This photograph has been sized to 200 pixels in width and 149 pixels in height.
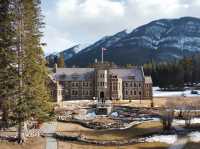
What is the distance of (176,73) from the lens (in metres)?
157

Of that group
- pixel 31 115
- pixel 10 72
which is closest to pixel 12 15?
pixel 10 72

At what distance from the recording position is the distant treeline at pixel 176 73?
157 metres

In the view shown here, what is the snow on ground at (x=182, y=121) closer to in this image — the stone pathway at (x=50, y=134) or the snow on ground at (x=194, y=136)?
the snow on ground at (x=194, y=136)

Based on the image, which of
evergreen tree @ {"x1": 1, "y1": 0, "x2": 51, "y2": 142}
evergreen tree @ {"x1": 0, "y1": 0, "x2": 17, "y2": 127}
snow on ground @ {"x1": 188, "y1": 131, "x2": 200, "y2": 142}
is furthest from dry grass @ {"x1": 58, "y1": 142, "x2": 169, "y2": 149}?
evergreen tree @ {"x1": 0, "y1": 0, "x2": 17, "y2": 127}

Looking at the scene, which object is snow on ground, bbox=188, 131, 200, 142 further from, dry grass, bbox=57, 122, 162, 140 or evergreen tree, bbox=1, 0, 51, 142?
evergreen tree, bbox=1, 0, 51, 142

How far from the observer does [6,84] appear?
43281 mm

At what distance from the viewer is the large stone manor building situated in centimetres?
11962

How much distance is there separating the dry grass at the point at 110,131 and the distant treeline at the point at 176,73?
91683 millimetres

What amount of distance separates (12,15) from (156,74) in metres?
127

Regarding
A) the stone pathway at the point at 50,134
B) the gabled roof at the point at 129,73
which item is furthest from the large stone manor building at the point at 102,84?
the stone pathway at the point at 50,134

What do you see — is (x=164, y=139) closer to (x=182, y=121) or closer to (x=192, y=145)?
(x=192, y=145)

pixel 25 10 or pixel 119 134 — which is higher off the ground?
pixel 25 10

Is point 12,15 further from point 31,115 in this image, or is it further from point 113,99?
point 113,99

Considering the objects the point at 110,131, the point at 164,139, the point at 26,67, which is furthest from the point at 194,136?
the point at 26,67
